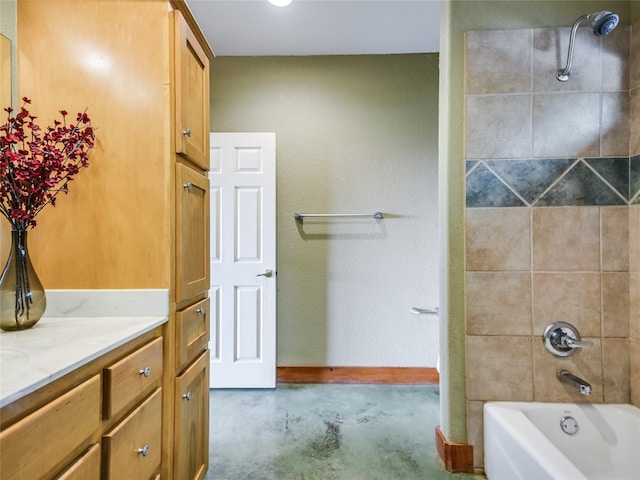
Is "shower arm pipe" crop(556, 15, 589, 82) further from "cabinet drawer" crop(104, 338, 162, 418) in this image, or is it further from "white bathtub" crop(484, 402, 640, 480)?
"cabinet drawer" crop(104, 338, 162, 418)

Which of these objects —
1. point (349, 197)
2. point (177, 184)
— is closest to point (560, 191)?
point (349, 197)

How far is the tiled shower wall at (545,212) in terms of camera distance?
150 cm

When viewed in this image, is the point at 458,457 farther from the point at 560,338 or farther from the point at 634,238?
the point at 634,238

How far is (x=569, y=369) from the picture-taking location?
1.50 m

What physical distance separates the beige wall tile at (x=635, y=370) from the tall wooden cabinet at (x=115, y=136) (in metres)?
1.90

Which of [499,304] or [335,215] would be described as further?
[335,215]

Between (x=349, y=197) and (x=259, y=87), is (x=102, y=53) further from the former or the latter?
(x=349, y=197)

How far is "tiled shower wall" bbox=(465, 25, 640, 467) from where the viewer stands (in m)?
1.50

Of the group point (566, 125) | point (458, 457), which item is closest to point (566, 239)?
point (566, 125)

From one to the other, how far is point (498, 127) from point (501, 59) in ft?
1.02

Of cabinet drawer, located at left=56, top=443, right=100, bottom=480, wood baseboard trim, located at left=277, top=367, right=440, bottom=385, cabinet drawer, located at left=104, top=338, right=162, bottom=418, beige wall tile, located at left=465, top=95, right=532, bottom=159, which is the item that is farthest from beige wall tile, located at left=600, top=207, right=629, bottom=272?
cabinet drawer, located at left=56, top=443, right=100, bottom=480

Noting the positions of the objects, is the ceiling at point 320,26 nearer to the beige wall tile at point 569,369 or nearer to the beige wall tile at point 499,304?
the beige wall tile at point 499,304

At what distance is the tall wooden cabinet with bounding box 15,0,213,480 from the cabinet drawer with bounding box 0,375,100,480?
355 mm

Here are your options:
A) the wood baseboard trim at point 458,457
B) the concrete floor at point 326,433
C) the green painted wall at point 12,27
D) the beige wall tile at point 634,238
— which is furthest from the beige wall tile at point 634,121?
the green painted wall at point 12,27
